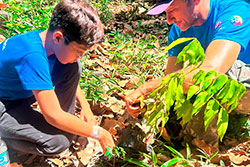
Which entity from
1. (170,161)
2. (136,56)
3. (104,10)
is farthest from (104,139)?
(104,10)

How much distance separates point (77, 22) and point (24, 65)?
15.3 inches

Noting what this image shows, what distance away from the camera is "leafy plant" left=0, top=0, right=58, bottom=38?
3.41m

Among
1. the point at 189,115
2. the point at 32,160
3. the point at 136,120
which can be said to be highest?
the point at 189,115

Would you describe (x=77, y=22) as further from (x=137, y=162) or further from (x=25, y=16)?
(x=25, y=16)

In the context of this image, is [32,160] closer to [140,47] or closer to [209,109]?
[209,109]

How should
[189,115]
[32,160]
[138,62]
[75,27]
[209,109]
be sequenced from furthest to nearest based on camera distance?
[138,62]
[32,160]
[75,27]
[189,115]
[209,109]

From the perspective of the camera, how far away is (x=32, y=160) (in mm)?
2129

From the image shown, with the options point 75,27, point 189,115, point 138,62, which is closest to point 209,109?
point 189,115

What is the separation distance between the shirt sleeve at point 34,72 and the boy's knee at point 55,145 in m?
0.43

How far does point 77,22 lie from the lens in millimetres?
1660

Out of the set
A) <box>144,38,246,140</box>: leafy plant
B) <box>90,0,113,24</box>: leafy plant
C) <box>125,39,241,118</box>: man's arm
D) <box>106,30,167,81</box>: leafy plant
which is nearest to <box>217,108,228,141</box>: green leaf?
<box>144,38,246,140</box>: leafy plant

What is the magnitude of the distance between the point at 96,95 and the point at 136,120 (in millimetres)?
568

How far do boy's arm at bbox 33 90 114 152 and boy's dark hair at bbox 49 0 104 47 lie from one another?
357 millimetres

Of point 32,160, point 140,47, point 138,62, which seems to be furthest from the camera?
point 140,47
